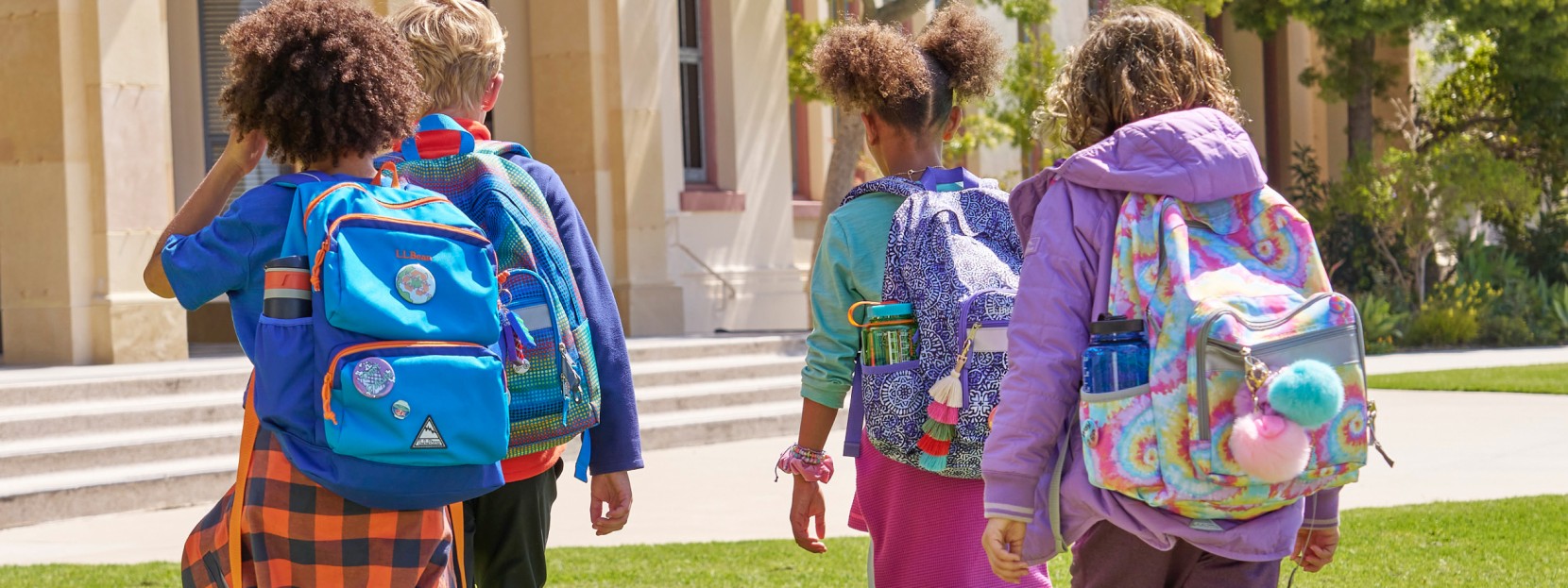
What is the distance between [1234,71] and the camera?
992 inches

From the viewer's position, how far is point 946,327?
3279 millimetres

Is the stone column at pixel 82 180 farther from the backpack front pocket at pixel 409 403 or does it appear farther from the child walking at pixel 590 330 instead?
the backpack front pocket at pixel 409 403

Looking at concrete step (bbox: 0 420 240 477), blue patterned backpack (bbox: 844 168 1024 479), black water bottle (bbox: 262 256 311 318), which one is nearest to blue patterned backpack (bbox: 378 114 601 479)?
black water bottle (bbox: 262 256 311 318)

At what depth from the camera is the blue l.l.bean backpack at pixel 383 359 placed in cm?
260

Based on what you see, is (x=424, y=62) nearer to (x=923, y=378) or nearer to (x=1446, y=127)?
(x=923, y=378)

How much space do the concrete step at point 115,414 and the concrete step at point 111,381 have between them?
0.04 meters

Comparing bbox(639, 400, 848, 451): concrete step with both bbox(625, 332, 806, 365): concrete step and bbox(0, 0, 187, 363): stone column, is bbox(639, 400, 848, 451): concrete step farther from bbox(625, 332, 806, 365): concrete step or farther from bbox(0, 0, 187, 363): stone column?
bbox(0, 0, 187, 363): stone column

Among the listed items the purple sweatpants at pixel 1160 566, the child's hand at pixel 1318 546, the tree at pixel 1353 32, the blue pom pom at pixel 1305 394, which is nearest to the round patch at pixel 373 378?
the purple sweatpants at pixel 1160 566

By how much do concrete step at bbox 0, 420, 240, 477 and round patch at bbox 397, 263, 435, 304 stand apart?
607 centimetres

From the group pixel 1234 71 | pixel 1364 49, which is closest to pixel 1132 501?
pixel 1364 49

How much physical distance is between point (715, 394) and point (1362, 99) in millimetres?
12826

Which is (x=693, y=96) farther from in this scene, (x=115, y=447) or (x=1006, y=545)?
(x=1006, y=545)

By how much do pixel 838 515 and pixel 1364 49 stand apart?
50.6ft

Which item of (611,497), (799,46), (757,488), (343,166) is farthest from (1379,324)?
(343,166)
